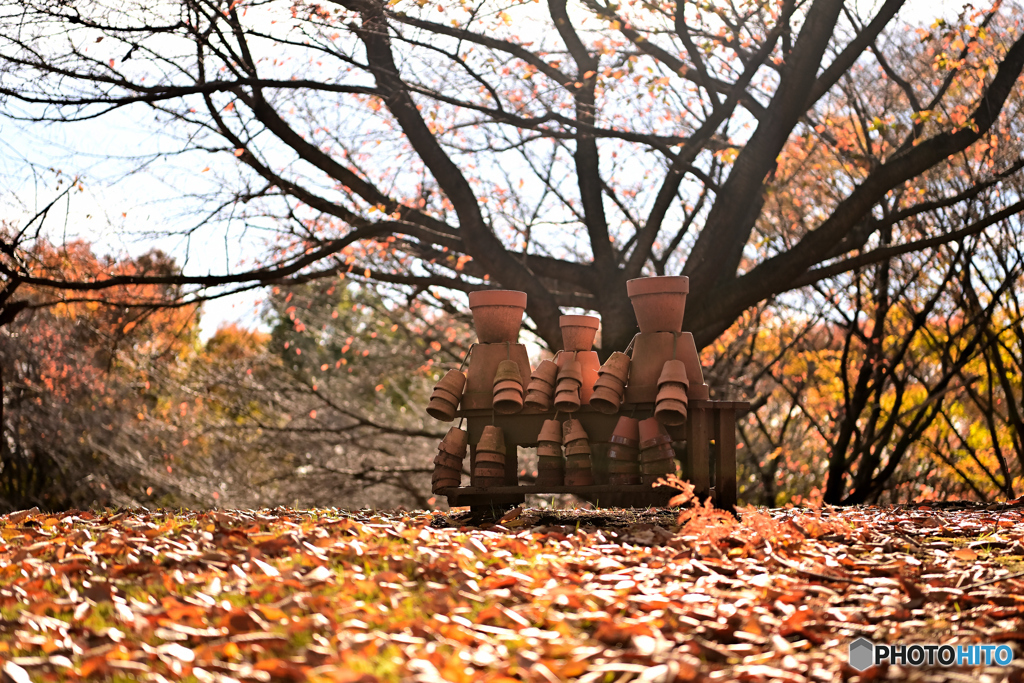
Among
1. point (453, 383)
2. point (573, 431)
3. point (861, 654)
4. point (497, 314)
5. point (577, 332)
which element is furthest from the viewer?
point (577, 332)

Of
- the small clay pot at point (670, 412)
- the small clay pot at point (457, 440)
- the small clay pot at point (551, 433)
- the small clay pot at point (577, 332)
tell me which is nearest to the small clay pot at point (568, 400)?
the small clay pot at point (551, 433)

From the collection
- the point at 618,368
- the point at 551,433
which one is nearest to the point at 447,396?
the point at 551,433

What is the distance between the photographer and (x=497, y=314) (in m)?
5.22

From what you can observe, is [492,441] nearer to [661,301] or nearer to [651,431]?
[651,431]

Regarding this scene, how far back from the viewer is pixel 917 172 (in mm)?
7496

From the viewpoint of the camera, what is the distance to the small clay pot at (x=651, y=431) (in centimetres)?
469

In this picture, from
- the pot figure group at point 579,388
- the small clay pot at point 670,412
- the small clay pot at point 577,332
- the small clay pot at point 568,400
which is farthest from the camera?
the small clay pot at point 577,332

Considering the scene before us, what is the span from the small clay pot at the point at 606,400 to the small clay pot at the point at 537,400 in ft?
0.93

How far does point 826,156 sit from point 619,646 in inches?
343

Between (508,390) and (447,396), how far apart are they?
387 millimetres

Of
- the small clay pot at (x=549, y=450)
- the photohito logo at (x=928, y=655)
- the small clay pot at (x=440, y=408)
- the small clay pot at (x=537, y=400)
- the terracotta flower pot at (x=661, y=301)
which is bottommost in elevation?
the photohito logo at (x=928, y=655)

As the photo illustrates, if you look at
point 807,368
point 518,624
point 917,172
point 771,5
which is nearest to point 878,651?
point 518,624

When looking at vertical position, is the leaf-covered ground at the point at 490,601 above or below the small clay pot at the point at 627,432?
below

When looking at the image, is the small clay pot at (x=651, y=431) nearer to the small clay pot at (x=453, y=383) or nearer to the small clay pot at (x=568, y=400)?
the small clay pot at (x=568, y=400)
